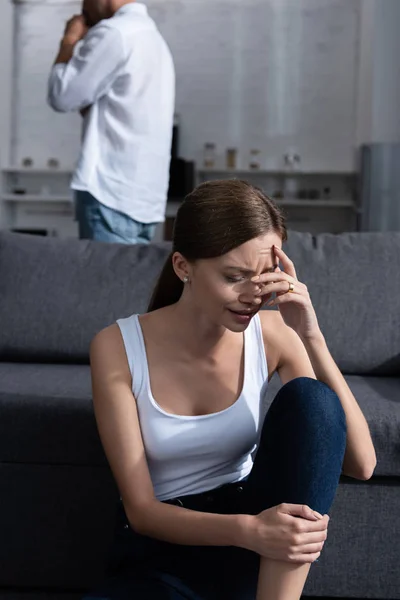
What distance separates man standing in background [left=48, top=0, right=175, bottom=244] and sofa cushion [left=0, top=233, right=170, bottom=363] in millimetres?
247

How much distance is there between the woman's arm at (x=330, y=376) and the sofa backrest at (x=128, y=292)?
2.81 ft

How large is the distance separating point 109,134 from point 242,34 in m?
5.66

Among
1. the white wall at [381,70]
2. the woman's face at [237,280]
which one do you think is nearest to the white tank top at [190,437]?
the woman's face at [237,280]

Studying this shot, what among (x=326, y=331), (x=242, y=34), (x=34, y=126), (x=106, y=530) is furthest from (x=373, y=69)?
(x=106, y=530)

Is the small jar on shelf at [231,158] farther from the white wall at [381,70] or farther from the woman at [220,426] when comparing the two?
the woman at [220,426]

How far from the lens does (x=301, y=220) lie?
8.16 m

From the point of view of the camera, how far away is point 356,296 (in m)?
2.49

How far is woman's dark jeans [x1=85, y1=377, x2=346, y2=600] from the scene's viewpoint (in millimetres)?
1380

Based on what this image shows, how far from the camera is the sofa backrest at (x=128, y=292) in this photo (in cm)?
246

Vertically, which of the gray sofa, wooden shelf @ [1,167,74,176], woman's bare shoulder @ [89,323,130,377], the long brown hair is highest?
the long brown hair

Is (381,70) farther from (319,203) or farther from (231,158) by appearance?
(231,158)

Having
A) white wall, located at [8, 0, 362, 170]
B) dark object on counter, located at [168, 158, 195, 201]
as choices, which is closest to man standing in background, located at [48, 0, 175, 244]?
dark object on counter, located at [168, 158, 195, 201]

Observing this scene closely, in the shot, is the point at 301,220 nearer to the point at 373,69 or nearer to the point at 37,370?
the point at 373,69

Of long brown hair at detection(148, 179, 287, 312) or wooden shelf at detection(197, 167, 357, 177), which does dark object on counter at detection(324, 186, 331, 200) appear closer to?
wooden shelf at detection(197, 167, 357, 177)
